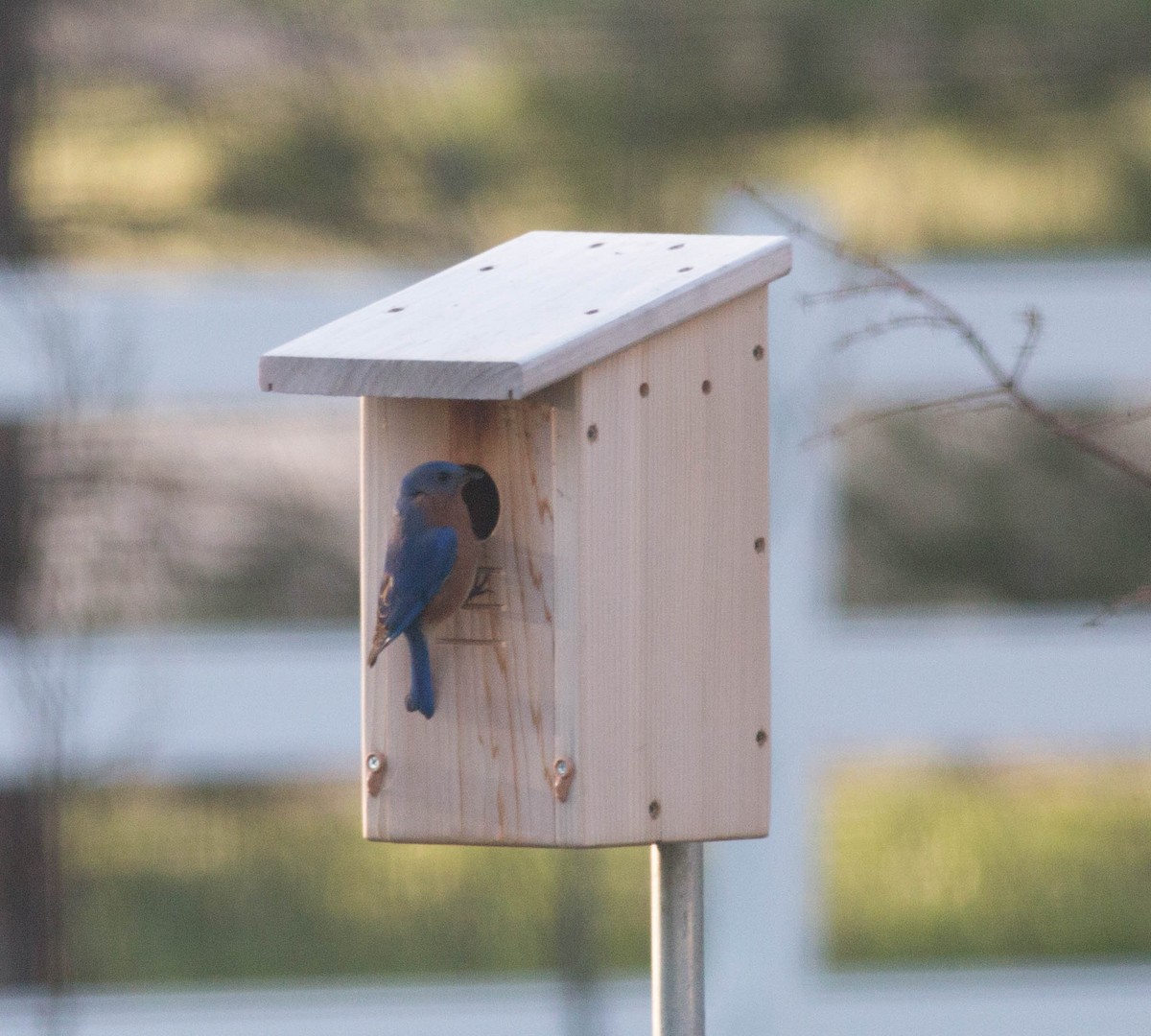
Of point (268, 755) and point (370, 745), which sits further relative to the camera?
point (268, 755)

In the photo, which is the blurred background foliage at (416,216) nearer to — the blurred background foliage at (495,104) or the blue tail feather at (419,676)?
the blurred background foliage at (495,104)

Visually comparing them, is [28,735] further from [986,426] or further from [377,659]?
[986,426]

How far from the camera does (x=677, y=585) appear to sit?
6.68 ft

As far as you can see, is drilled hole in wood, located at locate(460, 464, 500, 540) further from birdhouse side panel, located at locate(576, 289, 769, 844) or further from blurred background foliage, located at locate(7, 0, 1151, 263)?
blurred background foliage, located at locate(7, 0, 1151, 263)

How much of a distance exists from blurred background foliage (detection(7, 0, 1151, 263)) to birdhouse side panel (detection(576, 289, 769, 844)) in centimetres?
231

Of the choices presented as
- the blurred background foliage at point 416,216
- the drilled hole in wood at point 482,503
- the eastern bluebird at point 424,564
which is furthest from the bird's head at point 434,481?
the blurred background foliage at point 416,216

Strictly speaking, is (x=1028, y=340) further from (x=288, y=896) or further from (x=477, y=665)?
(x=288, y=896)

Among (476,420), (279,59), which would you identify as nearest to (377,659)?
(476,420)

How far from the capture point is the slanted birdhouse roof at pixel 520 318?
1.89 meters

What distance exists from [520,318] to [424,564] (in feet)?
0.93

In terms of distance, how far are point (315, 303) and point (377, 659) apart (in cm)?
180

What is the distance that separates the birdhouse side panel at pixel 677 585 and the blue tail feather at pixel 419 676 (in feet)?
0.53

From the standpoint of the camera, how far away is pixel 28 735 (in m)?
A: 3.71

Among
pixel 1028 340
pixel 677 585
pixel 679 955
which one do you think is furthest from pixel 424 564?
pixel 1028 340
